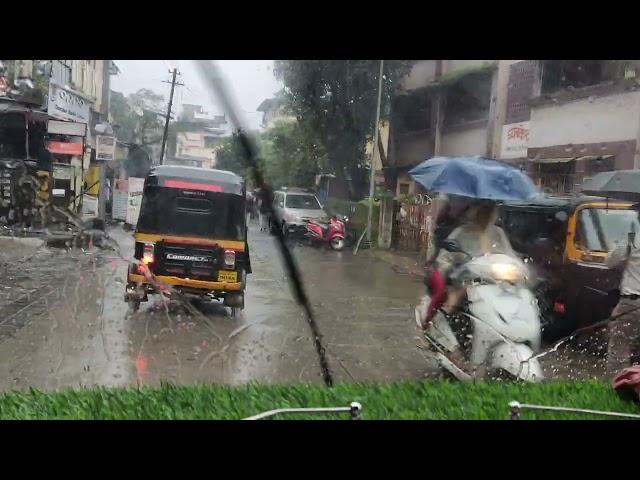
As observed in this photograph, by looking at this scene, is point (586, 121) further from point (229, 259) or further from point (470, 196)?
point (229, 259)

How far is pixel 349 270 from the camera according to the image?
12.1 feet

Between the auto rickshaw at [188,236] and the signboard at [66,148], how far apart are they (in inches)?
13.5

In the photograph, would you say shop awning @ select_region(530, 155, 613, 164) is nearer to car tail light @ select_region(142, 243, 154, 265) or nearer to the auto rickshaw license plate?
the auto rickshaw license plate

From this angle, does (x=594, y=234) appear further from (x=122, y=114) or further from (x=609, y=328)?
(x=122, y=114)

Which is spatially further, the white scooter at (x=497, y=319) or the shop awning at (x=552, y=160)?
the shop awning at (x=552, y=160)

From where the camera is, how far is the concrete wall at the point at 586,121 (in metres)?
3.38

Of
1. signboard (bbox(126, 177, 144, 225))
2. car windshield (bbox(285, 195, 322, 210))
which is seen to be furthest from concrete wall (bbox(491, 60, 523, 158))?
signboard (bbox(126, 177, 144, 225))

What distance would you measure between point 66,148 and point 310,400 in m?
1.59

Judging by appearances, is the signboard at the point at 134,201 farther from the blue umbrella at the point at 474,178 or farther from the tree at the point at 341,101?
the blue umbrella at the point at 474,178

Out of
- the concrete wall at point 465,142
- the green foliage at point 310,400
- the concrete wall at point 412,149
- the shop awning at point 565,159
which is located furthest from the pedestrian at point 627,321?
the concrete wall at point 412,149

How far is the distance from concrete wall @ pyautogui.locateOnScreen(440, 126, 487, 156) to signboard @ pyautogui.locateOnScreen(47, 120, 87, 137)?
1673 mm

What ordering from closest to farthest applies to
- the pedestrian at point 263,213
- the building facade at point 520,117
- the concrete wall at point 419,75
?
1. the pedestrian at point 263,213
2. the concrete wall at point 419,75
3. the building facade at point 520,117
